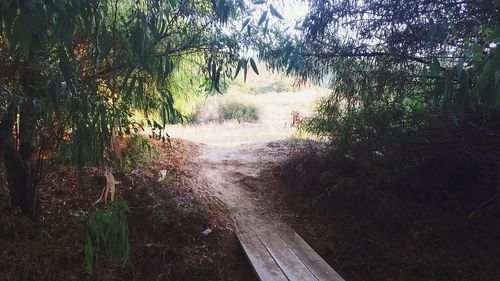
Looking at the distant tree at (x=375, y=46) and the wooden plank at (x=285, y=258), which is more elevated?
the distant tree at (x=375, y=46)

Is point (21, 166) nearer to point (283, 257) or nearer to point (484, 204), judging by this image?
point (283, 257)

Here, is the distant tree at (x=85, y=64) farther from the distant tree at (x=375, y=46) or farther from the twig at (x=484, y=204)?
the twig at (x=484, y=204)

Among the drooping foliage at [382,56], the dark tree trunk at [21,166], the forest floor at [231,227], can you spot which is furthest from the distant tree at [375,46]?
the dark tree trunk at [21,166]

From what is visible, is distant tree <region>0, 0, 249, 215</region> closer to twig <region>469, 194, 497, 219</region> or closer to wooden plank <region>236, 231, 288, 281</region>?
wooden plank <region>236, 231, 288, 281</region>

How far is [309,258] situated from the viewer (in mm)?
3607

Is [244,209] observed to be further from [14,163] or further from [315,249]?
[14,163]

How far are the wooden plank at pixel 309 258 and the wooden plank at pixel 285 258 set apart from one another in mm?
51

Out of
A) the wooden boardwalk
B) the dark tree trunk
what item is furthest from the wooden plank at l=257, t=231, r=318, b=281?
the dark tree trunk

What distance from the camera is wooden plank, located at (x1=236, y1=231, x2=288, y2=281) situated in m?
3.24

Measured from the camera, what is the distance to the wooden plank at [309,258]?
3250 millimetres

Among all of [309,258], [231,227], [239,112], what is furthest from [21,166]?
[239,112]

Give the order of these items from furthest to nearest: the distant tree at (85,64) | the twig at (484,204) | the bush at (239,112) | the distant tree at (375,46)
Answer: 1. the bush at (239,112)
2. the twig at (484,204)
3. the distant tree at (375,46)
4. the distant tree at (85,64)

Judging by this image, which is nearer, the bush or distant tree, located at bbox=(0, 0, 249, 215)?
distant tree, located at bbox=(0, 0, 249, 215)

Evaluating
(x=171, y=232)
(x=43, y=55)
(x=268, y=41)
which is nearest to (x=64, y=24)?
(x=43, y=55)
